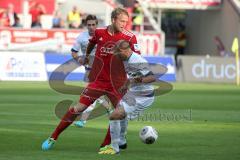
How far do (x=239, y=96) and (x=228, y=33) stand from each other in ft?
63.1

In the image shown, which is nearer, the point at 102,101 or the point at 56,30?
the point at 102,101

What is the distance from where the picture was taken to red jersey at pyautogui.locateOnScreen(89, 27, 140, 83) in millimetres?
13008

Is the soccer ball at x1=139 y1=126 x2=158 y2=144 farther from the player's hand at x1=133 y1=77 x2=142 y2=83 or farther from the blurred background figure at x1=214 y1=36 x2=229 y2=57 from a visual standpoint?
the blurred background figure at x1=214 y1=36 x2=229 y2=57

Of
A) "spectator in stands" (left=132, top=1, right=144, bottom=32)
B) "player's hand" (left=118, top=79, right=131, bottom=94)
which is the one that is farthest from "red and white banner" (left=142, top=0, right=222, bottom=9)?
"player's hand" (left=118, top=79, right=131, bottom=94)

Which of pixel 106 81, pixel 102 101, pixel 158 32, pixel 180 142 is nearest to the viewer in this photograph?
pixel 106 81

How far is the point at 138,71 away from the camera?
1248 centimetres

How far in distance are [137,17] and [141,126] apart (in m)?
27.1

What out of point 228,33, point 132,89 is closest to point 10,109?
point 132,89

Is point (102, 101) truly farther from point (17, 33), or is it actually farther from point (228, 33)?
point (228, 33)

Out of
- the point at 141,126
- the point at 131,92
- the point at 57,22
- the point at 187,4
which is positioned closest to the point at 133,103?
the point at 131,92

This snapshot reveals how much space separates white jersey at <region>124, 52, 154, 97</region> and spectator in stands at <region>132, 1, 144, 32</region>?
3186 cm

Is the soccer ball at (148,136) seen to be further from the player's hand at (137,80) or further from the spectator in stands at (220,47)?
the spectator in stands at (220,47)

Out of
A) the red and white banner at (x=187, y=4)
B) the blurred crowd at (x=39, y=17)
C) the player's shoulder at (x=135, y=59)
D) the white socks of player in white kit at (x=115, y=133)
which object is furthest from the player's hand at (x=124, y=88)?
the red and white banner at (x=187, y=4)

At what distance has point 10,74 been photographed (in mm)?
35531
